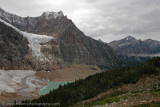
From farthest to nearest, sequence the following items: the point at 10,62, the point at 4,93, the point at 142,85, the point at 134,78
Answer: the point at 10,62
the point at 4,93
the point at 134,78
the point at 142,85

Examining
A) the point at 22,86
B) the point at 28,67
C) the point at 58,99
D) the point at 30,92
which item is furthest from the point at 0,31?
the point at 58,99

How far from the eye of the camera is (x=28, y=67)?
625 feet

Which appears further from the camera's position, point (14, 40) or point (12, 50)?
point (14, 40)

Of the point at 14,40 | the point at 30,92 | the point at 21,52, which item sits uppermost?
the point at 14,40

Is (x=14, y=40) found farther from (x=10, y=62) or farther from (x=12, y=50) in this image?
(x=10, y=62)

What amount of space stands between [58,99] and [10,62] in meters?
136

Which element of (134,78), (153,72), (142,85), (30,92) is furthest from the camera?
(30,92)

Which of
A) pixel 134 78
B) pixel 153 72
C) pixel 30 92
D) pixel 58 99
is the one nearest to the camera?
pixel 134 78

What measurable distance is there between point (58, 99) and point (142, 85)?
90.4 ft

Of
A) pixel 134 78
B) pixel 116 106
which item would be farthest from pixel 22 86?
pixel 116 106

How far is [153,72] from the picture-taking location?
46.7 m

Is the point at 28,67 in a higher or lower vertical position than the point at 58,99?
higher

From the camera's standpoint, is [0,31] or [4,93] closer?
[4,93]

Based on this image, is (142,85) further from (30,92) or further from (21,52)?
(21,52)
